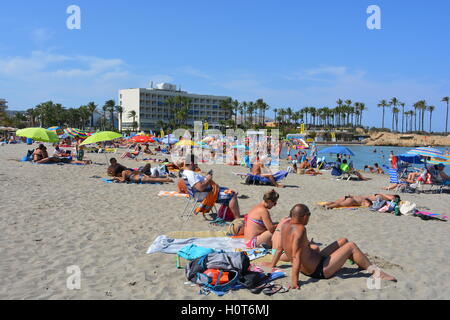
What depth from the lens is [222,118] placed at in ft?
360

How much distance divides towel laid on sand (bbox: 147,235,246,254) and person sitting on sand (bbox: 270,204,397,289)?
1.08 m

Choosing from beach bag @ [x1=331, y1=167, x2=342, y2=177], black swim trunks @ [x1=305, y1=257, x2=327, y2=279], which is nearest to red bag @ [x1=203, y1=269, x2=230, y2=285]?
black swim trunks @ [x1=305, y1=257, x2=327, y2=279]

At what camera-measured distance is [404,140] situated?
98.1 m

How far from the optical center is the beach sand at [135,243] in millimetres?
3576

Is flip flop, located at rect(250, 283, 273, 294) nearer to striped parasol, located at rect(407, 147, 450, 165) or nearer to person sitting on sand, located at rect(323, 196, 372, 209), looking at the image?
person sitting on sand, located at rect(323, 196, 372, 209)

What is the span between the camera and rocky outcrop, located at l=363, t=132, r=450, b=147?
314 feet

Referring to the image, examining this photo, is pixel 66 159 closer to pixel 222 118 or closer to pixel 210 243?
pixel 210 243

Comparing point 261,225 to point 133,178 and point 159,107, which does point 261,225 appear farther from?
point 159,107

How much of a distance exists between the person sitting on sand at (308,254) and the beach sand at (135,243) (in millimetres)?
118

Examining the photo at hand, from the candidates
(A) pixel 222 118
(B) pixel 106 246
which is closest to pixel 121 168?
(B) pixel 106 246

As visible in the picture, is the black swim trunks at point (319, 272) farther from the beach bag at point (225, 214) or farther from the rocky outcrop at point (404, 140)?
the rocky outcrop at point (404, 140)

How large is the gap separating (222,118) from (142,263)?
10652 cm

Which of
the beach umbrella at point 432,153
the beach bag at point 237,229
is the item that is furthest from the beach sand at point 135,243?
the beach umbrella at point 432,153

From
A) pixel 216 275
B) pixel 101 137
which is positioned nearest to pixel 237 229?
pixel 216 275
